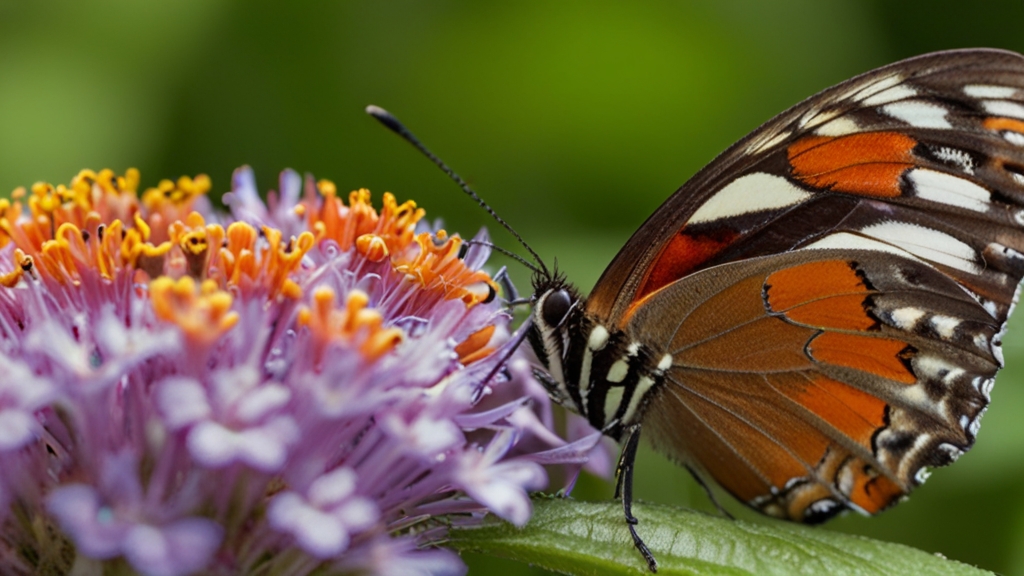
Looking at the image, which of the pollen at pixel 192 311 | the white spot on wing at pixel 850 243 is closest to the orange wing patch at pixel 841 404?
the white spot on wing at pixel 850 243

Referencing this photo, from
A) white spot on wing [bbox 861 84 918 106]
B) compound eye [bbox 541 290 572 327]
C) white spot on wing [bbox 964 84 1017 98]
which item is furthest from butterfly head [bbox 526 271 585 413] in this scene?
white spot on wing [bbox 964 84 1017 98]

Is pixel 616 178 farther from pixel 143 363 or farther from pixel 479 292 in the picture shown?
pixel 143 363

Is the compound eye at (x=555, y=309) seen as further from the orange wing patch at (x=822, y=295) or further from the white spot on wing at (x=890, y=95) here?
the white spot on wing at (x=890, y=95)

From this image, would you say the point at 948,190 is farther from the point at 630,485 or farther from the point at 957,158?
the point at 630,485

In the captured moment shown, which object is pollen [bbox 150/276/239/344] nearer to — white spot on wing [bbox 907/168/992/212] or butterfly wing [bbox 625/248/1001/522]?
butterfly wing [bbox 625/248/1001/522]

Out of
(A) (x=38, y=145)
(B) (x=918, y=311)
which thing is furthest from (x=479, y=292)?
(A) (x=38, y=145)
